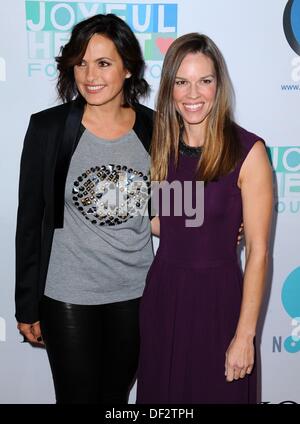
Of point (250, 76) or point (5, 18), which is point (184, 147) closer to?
point (250, 76)

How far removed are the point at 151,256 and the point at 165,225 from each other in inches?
7.0

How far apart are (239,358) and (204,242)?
0.33 m

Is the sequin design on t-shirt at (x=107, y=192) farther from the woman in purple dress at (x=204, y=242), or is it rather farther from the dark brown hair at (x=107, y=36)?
the dark brown hair at (x=107, y=36)

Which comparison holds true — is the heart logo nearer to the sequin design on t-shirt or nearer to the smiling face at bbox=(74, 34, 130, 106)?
the smiling face at bbox=(74, 34, 130, 106)

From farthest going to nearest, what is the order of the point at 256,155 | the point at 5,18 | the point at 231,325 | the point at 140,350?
the point at 5,18, the point at 140,350, the point at 231,325, the point at 256,155

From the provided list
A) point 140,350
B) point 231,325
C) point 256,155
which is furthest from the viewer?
point 140,350

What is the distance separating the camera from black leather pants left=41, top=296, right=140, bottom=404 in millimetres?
1635

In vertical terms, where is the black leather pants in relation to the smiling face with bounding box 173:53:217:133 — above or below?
below

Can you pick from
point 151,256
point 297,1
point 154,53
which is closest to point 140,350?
point 151,256

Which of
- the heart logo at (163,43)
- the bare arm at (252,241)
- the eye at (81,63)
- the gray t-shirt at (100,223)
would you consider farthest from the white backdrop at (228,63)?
the bare arm at (252,241)

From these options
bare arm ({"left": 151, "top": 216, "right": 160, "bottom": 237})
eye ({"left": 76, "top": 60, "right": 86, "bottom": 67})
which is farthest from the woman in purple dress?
eye ({"left": 76, "top": 60, "right": 86, "bottom": 67})

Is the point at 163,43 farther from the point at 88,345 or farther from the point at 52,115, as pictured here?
the point at 88,345

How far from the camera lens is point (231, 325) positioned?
1523 millimetres

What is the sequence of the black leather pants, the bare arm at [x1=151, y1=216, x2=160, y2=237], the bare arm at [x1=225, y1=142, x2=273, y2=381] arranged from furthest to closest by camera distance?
the bare arm at [x1=151, y1=216, x2=160, y2=237] < the black leather pants < the bare arm at [x1=225, y1=142, x2=273, y2=381]
